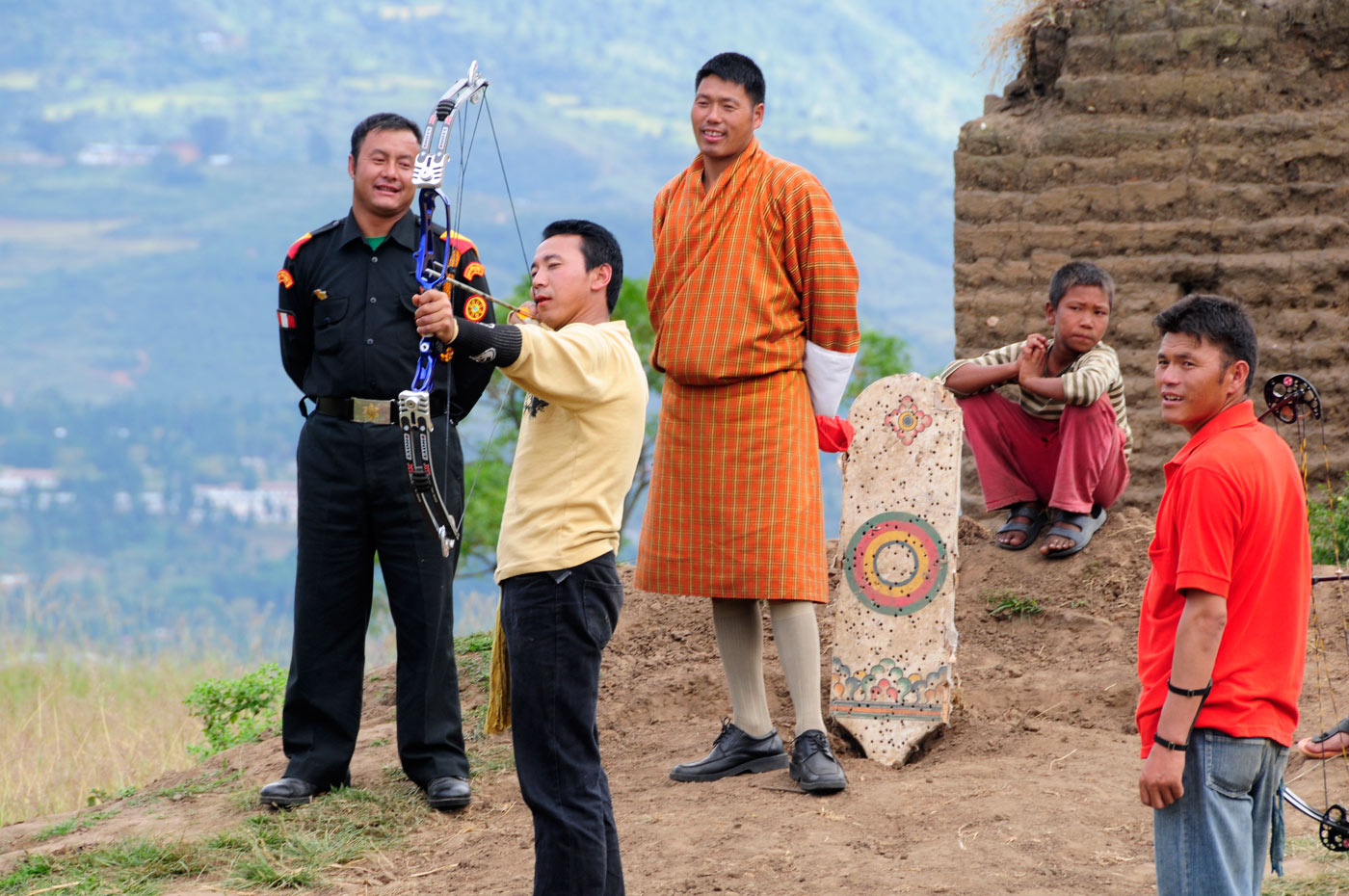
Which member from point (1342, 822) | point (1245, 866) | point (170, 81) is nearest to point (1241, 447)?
point (1245, 866)

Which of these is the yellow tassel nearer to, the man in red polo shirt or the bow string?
the bow string

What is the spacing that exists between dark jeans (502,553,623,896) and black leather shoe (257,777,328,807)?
4.78 feet

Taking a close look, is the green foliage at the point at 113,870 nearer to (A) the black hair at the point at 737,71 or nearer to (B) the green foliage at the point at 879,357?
(A) the black hair at the point at 737,71

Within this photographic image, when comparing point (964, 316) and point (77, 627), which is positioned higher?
point (964, 316)

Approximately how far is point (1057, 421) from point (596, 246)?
286 cm

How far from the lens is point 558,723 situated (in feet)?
10.6

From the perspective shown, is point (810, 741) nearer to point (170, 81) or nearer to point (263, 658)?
point (263, 658)

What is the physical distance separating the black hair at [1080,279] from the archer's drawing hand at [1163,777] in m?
3.16

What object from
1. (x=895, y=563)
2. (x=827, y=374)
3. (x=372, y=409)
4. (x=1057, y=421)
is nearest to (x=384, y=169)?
(x=372, y=409)

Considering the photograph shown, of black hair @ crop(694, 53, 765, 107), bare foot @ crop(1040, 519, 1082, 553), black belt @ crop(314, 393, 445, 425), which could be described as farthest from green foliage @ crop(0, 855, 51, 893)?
bare foot @ crop(1040, 519, 1082, 553)

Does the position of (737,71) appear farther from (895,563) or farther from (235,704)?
(235,704)

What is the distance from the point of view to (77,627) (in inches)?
394

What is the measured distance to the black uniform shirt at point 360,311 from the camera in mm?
4391

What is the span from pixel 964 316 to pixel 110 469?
77.6 meters
